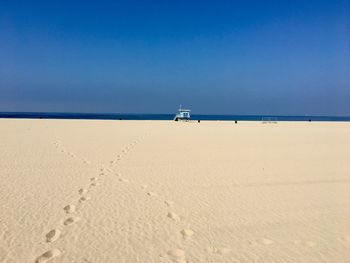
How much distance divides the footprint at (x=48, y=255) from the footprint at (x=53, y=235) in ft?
1.14

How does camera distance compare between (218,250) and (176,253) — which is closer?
(176,253)

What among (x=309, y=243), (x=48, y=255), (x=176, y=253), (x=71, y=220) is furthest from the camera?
(x=71, y=220)

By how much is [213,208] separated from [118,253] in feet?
8.37

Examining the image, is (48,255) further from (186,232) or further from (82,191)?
(82,191)

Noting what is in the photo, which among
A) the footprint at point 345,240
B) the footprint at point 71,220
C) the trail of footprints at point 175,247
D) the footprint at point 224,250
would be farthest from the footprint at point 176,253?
the footprint at point 345,240

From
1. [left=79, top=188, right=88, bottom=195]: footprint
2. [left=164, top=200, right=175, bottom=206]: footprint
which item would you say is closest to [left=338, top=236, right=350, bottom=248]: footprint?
[left=164, top=200, right=175, bottom=206]: footprint

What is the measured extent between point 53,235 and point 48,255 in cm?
63

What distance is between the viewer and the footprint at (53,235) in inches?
178

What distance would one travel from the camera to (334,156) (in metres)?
13.7

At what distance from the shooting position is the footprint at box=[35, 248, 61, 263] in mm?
3923

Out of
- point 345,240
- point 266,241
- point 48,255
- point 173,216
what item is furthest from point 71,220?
point 345,240

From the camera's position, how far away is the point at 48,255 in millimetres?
4055

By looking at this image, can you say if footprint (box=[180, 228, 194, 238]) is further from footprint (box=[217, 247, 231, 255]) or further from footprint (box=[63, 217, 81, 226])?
footprint (box=[63, 217, 81, 226])

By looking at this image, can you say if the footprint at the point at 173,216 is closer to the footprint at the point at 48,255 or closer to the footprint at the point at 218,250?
the footprint at the point at 218,250
